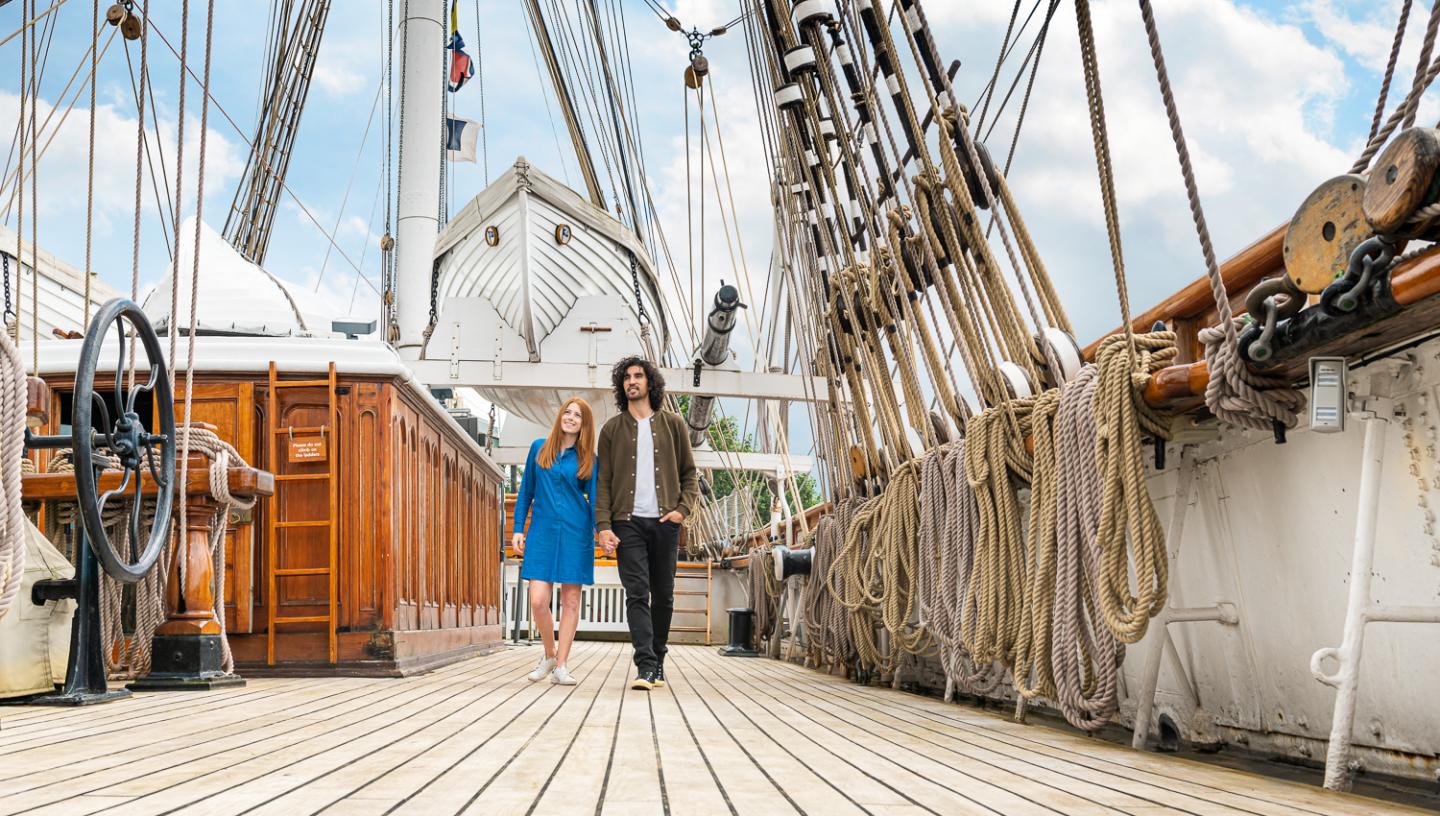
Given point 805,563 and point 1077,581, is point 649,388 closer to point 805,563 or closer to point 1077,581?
point 1077,581

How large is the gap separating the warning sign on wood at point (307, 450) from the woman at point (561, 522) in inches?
35.5

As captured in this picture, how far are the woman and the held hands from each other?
0.22 meters

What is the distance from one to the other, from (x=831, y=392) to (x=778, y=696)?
7.07 feet

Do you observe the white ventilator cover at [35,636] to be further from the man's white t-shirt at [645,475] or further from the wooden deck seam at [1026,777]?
the wooden deck seam at [1026,777]

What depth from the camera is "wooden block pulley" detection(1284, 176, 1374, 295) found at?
7.00 ft

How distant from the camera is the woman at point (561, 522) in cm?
500

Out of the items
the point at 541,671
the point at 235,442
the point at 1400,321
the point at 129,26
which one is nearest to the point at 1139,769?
the point at 1400,321

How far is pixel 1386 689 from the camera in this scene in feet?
7.45

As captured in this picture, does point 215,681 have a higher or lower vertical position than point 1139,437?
lower

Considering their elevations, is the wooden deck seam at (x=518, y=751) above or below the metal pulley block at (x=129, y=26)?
below

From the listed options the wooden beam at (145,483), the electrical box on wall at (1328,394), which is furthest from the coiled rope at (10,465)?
Result: the electrical box on wall at (1328,394)

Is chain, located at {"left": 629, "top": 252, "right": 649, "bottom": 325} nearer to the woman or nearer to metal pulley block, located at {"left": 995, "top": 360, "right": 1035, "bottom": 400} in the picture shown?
the woman

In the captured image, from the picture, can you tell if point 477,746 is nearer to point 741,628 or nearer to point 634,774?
point 634,774

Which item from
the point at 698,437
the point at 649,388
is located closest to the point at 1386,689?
the point at 649,388
